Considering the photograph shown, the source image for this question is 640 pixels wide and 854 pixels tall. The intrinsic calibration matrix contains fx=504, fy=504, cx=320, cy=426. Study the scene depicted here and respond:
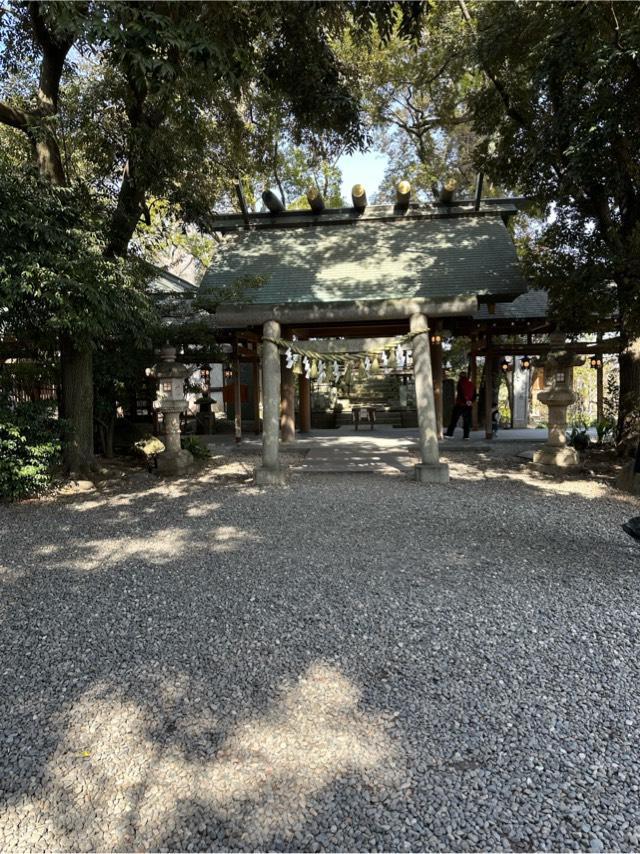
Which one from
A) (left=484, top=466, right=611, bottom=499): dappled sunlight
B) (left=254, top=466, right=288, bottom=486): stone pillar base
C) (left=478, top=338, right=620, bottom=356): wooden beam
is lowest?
(left=484, top=466, right=611, bottom=499): dappled sunlight

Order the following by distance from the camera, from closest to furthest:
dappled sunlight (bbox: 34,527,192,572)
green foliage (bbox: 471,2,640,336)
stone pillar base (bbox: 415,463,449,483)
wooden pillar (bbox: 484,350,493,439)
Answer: dappled sunlight (bbox: 34,527,192,572), green foliage (bbox: 471,2,640,336), stone pillar base (bbox: 415,463,449,483), wooden pillar (bbox: 484,350,493,439)

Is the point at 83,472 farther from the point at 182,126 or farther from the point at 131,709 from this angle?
the point at 131,709

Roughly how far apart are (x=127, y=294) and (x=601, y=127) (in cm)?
618

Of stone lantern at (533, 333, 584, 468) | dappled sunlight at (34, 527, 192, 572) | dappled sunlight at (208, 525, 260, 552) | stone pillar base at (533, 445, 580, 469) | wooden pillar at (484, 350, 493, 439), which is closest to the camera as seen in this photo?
dappled sunlight at (34, 527, 192, 572)

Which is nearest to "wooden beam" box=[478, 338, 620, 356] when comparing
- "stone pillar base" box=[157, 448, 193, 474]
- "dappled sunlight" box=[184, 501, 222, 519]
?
"stone pillar base" box=[157, 448, 193, 474]

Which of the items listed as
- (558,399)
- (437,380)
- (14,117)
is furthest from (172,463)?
(558,399)

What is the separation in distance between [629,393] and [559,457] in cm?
181

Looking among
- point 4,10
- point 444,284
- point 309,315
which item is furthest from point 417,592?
point 4,10

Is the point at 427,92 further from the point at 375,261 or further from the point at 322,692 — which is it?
the point at 322,692

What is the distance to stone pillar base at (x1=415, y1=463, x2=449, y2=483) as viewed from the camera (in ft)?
23.7

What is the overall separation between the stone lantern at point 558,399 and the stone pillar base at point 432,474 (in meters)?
1.95

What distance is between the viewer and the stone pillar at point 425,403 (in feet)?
23.3

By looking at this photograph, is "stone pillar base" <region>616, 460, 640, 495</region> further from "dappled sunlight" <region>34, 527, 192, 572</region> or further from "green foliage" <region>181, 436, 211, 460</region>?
"green foliage" <region>181, 436, 211, 460</region>

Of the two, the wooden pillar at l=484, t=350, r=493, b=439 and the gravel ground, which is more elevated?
the wooden pillar at l=484, t=350, r=493, b=439
